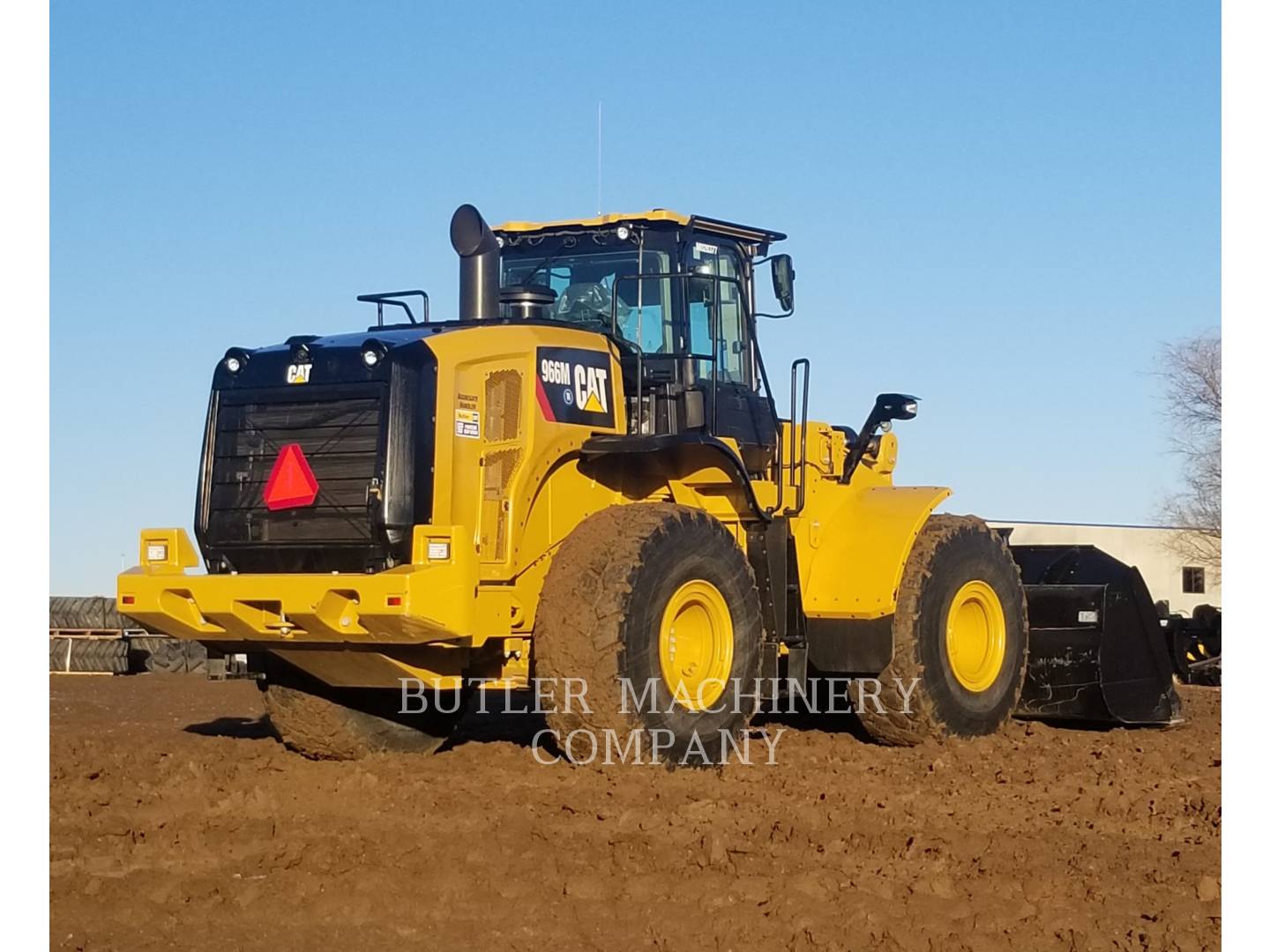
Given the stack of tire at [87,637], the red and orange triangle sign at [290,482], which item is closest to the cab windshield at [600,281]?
the red and orange triangle sign at [290,482]

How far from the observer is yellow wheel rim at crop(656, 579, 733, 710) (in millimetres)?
9586

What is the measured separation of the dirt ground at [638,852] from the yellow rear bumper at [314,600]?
0.90m

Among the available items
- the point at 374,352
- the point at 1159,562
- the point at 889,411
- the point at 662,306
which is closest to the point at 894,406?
the point at 889,411

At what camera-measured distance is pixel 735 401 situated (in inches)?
438

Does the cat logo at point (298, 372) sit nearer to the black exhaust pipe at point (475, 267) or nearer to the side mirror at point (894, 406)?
the black exhaust pipe at point (475, 267)

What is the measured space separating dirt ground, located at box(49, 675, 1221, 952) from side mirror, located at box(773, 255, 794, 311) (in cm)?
314

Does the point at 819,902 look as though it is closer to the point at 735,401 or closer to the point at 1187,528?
the point at 735,401

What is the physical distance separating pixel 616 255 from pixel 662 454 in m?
1.57

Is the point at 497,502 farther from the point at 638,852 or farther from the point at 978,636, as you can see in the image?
the point at 978,636

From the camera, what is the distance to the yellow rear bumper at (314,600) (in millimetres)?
8594

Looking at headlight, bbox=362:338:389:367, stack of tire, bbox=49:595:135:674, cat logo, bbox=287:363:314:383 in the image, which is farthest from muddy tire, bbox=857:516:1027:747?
stack of tire, bbox=49:595:135:674

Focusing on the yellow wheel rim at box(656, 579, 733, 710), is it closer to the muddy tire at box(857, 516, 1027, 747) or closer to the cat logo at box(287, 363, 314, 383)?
the muddy tire at box(857, 516, 1027, 747)

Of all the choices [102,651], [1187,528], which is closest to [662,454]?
[102,651]

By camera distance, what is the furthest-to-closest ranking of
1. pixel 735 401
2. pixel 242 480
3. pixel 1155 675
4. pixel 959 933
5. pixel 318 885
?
pixel 1155 675, pixel 735 401, pixel 242 480, pixel 318 885, pixel 959 933
